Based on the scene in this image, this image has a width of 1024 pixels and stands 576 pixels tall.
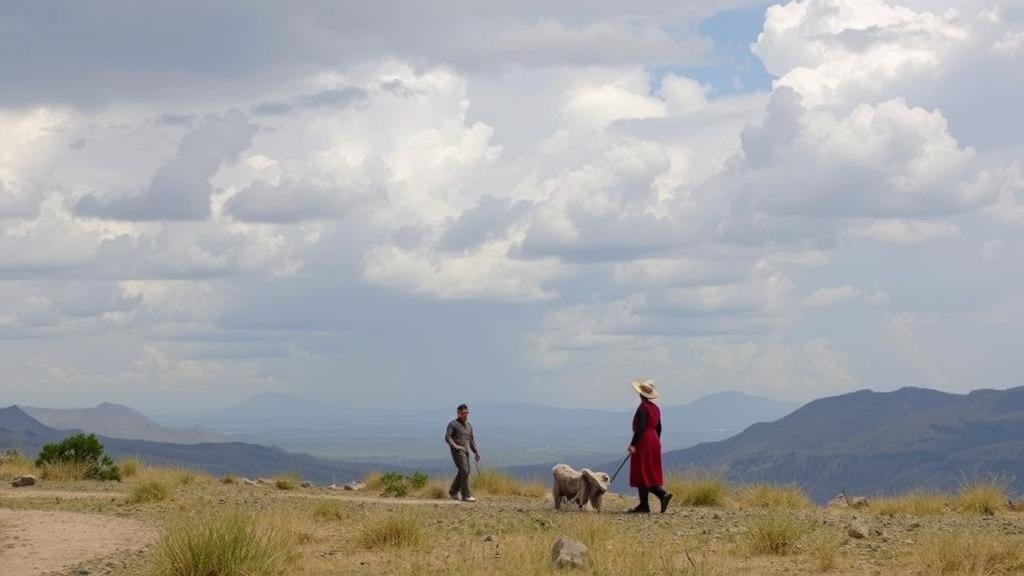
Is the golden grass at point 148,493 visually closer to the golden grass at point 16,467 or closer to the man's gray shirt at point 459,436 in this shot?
the man's gray shirt at point 459,436

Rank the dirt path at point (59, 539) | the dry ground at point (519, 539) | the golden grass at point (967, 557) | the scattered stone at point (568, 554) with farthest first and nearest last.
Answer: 1. the dirt path at point (59, 539)
2. the dry ground at point (519, 539)
3. the golden grass at point (967, 557)
4. the scattered stone at point (568, 554)

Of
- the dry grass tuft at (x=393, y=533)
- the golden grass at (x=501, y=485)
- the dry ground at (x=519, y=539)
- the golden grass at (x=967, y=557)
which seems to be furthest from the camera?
the golden grass at (x=501, y=485)

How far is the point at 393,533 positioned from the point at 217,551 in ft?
10.5

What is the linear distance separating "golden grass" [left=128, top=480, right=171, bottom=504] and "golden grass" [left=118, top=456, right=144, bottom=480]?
26.6 ft

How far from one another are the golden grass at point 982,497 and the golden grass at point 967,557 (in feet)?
29.5

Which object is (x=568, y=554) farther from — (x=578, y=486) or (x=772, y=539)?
(x=578, y=486)

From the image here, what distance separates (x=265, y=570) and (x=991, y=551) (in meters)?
8.25

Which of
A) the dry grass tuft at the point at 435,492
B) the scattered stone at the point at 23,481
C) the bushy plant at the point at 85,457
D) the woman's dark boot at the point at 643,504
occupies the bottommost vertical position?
the woman's dark boot at the point at 643,504

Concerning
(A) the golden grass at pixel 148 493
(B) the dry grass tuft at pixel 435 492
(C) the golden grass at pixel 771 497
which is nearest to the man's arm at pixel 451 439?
(B) the dry grass tuft at pixel 435 492

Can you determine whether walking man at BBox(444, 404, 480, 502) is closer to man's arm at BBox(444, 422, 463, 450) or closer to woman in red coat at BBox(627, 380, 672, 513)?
man's arm at BBox(444, 422, 463, 450)

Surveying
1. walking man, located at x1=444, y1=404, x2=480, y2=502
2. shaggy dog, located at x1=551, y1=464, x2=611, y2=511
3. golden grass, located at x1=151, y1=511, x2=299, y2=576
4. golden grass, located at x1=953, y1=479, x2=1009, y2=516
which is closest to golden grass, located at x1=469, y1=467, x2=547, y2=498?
walking man, located at x1=444, y1=404, x2=480, y2=502

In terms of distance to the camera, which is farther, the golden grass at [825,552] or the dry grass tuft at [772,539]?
the dry grass tuft at [772,539]

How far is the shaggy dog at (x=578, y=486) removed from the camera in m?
22.5

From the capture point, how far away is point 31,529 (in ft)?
65.3
